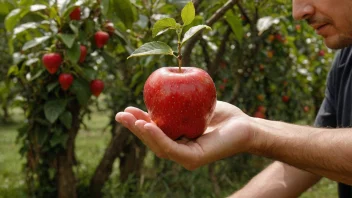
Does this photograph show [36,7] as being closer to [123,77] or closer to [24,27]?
[24,27]

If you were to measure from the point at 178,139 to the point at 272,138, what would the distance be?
0.21 metres

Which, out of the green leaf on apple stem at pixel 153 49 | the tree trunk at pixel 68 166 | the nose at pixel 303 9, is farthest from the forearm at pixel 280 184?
the tree trunk at pixel 68 166

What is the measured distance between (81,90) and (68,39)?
0.30 metres

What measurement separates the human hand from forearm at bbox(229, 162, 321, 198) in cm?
43

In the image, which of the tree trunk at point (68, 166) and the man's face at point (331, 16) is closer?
the man's face at point (331, 16)

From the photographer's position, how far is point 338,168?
44.9 inches

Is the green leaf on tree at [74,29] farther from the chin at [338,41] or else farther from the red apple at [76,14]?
the chin at [338,41]

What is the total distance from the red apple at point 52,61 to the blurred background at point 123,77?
1 centimetres

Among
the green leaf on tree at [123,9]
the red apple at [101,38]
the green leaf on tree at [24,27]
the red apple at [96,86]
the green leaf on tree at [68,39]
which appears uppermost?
the green leaf on tree at [123,9]

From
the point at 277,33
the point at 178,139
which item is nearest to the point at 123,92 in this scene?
the point at 277,33

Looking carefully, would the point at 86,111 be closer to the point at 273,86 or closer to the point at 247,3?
the point at 247,3

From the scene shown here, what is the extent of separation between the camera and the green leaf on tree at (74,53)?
2040mm

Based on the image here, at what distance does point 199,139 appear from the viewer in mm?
1113

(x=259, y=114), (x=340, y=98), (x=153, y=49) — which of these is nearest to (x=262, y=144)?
(x=153, y=49)
